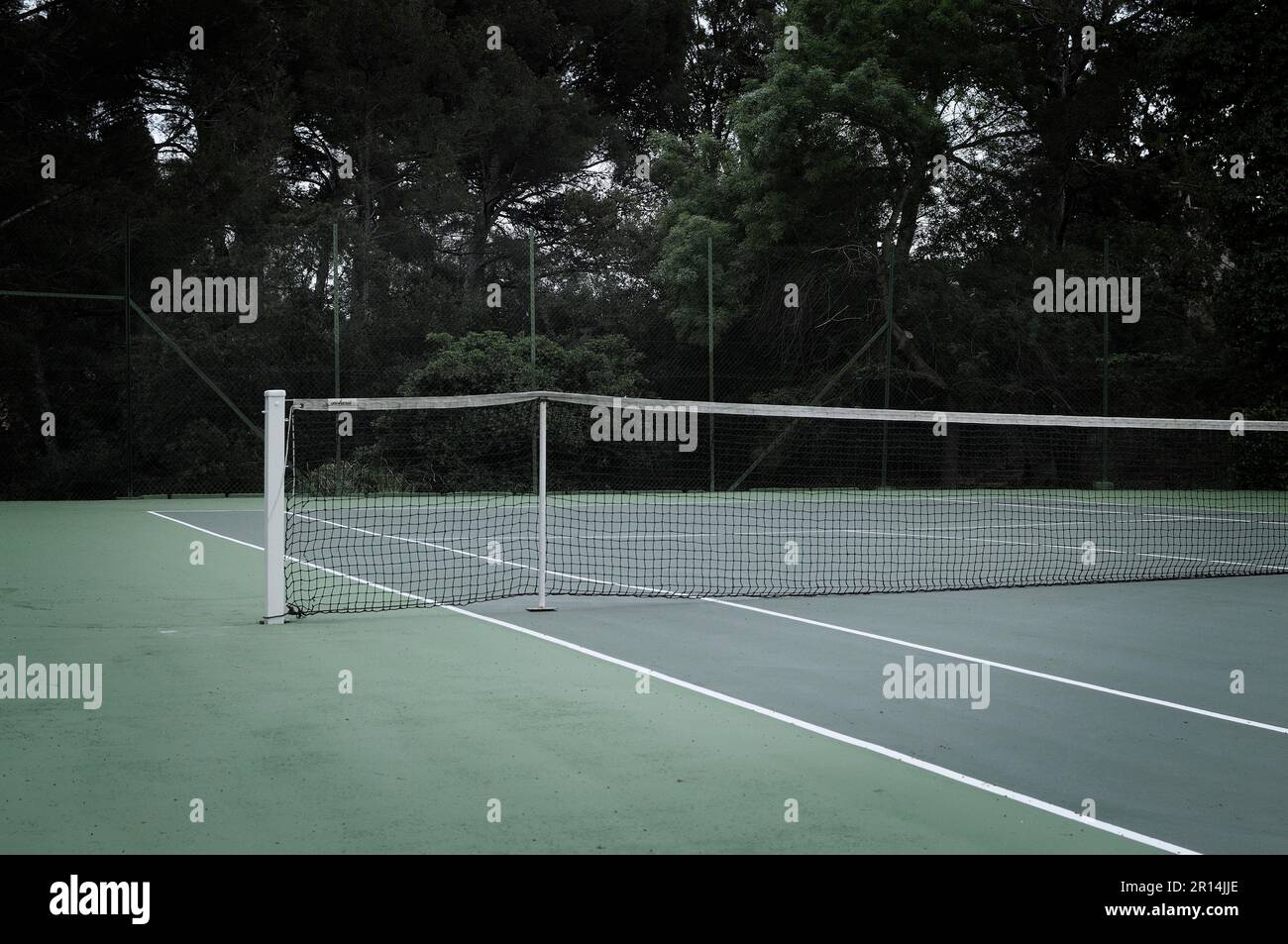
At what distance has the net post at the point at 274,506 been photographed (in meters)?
7.86

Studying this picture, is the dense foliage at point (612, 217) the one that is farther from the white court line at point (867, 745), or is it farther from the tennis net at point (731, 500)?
the white court line at point (867, 745)

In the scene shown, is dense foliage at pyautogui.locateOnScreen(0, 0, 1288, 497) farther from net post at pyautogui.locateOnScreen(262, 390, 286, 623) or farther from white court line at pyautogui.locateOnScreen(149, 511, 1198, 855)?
white court line at pyautogui.locateOnScreen(149, 511, 1198, 855)

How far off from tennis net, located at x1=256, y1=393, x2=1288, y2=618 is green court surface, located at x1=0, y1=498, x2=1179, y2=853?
1.35 meters

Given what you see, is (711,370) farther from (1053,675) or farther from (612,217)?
(1053,675)

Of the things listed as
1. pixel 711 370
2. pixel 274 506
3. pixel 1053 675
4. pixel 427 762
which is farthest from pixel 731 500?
pixel 427 762

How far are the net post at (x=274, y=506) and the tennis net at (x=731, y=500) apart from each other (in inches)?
0.7

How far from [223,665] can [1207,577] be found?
798cm

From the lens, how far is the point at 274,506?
7859mm

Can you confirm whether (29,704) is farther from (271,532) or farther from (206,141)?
(206,141)

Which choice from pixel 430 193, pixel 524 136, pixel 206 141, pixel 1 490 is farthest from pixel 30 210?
pixel 524 136

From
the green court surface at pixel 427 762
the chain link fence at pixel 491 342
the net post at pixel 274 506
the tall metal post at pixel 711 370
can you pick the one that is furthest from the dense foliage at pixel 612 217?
the green court surface at pixel 427 762

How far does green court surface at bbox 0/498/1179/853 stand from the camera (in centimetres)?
392

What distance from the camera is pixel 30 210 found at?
2267 centimetres

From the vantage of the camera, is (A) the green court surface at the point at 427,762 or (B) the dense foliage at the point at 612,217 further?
(B) the dense foliage at the point at 612,217
